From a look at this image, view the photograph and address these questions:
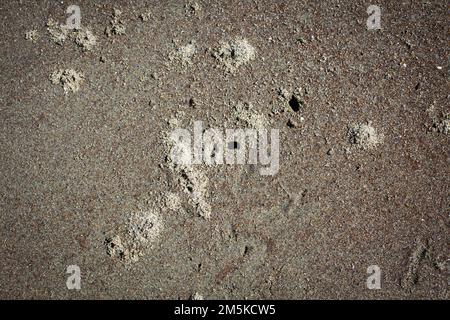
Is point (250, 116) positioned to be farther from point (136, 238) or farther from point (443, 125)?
point (443, 125)

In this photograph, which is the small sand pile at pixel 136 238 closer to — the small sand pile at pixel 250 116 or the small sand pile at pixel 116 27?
the small sand pile at pixel 250 116

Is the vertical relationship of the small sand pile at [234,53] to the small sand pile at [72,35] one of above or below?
below

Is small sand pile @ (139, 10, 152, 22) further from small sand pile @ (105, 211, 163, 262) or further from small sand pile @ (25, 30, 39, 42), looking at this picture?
small sand pile @ (105, 211, 163, 262)

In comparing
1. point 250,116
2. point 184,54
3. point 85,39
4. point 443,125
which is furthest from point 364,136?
point 85,39

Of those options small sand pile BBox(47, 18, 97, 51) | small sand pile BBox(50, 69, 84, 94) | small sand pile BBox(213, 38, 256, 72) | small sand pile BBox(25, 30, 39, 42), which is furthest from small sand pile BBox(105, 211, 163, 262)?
small sand pile BBox(25, 30, 39, 42)

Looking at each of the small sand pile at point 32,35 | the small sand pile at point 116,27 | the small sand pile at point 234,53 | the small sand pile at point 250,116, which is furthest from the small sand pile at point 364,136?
the small sand pile at point 32,35

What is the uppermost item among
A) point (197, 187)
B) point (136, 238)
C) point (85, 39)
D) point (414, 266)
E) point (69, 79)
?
point (85, 39)

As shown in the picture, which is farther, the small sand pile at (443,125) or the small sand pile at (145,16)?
the small sand pile at (145,16)
